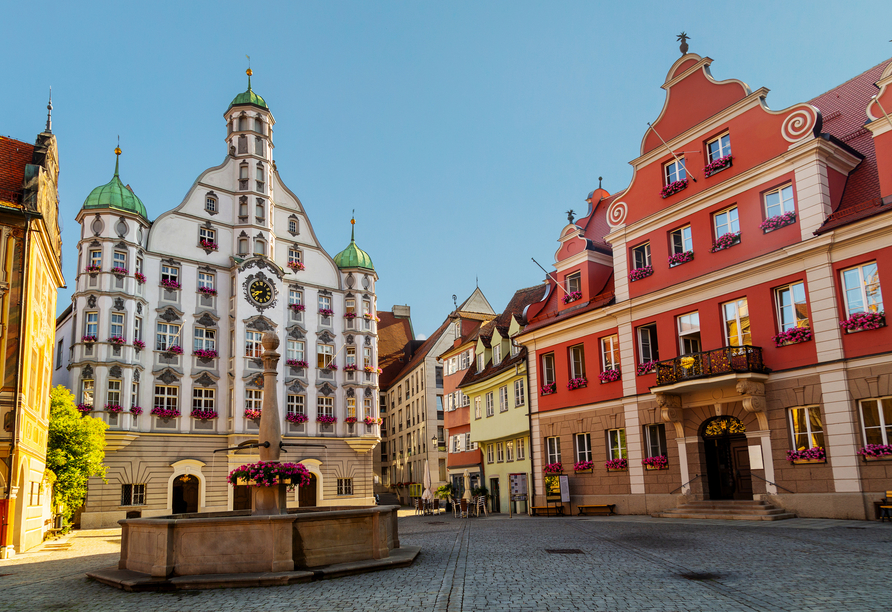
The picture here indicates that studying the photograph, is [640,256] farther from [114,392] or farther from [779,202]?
[114,392]

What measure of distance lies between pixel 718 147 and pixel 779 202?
3.71 meters

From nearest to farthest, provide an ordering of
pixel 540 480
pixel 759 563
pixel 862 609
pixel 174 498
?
pixel 862 609 → pixel 759 563 → pixel 540 480 → pixel 174 498

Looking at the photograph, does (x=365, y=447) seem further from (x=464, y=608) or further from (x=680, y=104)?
(x=464, y=608)

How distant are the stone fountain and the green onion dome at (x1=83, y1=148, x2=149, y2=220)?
36.8 m

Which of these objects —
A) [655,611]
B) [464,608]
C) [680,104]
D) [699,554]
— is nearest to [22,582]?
[464,608]

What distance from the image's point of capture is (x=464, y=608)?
958 cm

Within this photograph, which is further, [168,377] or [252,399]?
[252,399]

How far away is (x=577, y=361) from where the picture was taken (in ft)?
108

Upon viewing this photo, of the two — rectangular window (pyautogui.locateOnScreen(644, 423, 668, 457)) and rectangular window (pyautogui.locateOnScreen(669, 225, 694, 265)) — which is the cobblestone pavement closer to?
rectangular window (pyautogui.locateOnScreen(644, 423, 668, 457))

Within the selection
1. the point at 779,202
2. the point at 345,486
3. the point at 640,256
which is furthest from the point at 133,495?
the point at 779,202

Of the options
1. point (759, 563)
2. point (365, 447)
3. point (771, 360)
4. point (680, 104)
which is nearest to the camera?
point (759, 563)

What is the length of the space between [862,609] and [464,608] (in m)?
4.86

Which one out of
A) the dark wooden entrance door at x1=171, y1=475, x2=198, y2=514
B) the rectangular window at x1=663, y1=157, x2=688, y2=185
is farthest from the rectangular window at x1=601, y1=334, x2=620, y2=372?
the dark wooden entrance door at x1=171, y1=475, x2=198, y2=514

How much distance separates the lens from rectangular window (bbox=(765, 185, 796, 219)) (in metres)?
24.0
